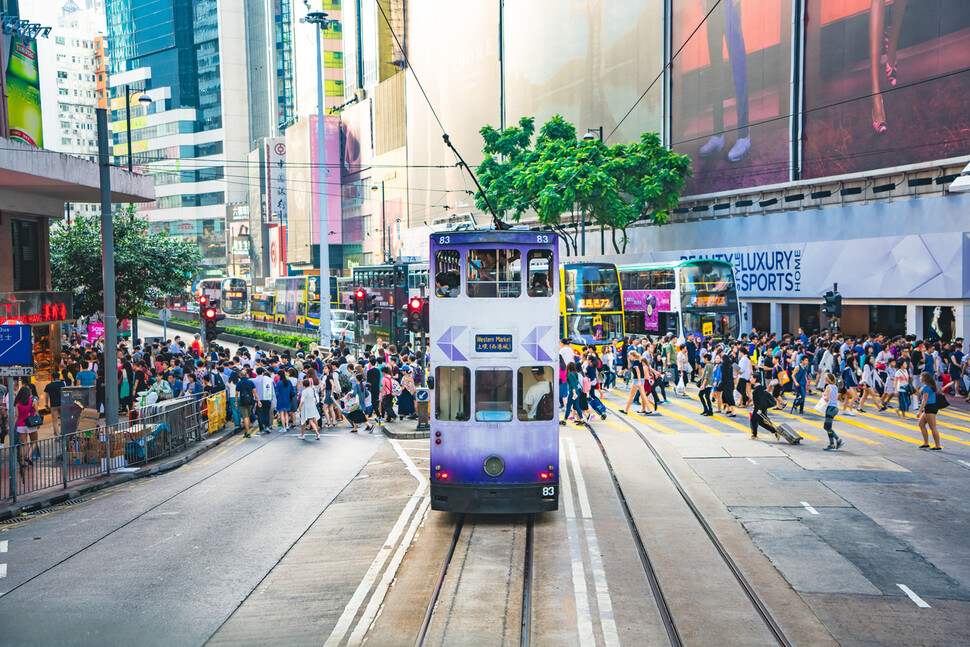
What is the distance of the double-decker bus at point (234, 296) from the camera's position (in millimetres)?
70562

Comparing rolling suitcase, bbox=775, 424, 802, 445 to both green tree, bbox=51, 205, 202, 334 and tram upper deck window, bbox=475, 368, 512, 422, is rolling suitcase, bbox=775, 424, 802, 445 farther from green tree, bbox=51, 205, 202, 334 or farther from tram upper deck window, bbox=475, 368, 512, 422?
green tree, bbox=51, 205, 202, 334

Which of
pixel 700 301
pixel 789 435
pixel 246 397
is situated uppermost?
pixel 700 301

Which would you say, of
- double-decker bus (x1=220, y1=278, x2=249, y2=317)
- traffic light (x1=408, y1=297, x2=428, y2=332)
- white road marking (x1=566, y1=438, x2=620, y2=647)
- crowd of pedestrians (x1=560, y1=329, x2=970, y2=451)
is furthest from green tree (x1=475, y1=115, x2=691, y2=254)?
double-decker bus (x1=220, y1=278, x2=249, y2=317)

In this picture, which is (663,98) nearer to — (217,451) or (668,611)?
(217,451)

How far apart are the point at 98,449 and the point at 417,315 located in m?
7.05

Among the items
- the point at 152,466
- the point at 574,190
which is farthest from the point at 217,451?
the point at 574,190

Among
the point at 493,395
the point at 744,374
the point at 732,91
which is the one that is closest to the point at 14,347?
the point at 493,395

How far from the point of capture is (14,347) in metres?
13.6

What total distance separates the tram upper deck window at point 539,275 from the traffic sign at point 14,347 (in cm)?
793

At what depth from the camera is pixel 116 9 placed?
12888 cm

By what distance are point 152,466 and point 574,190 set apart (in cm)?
2660

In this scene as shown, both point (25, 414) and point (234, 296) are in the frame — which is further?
point (234, 296)

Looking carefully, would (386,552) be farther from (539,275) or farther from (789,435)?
(789,435)

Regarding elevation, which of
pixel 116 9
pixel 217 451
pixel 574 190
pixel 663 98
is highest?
pixel 116 9
